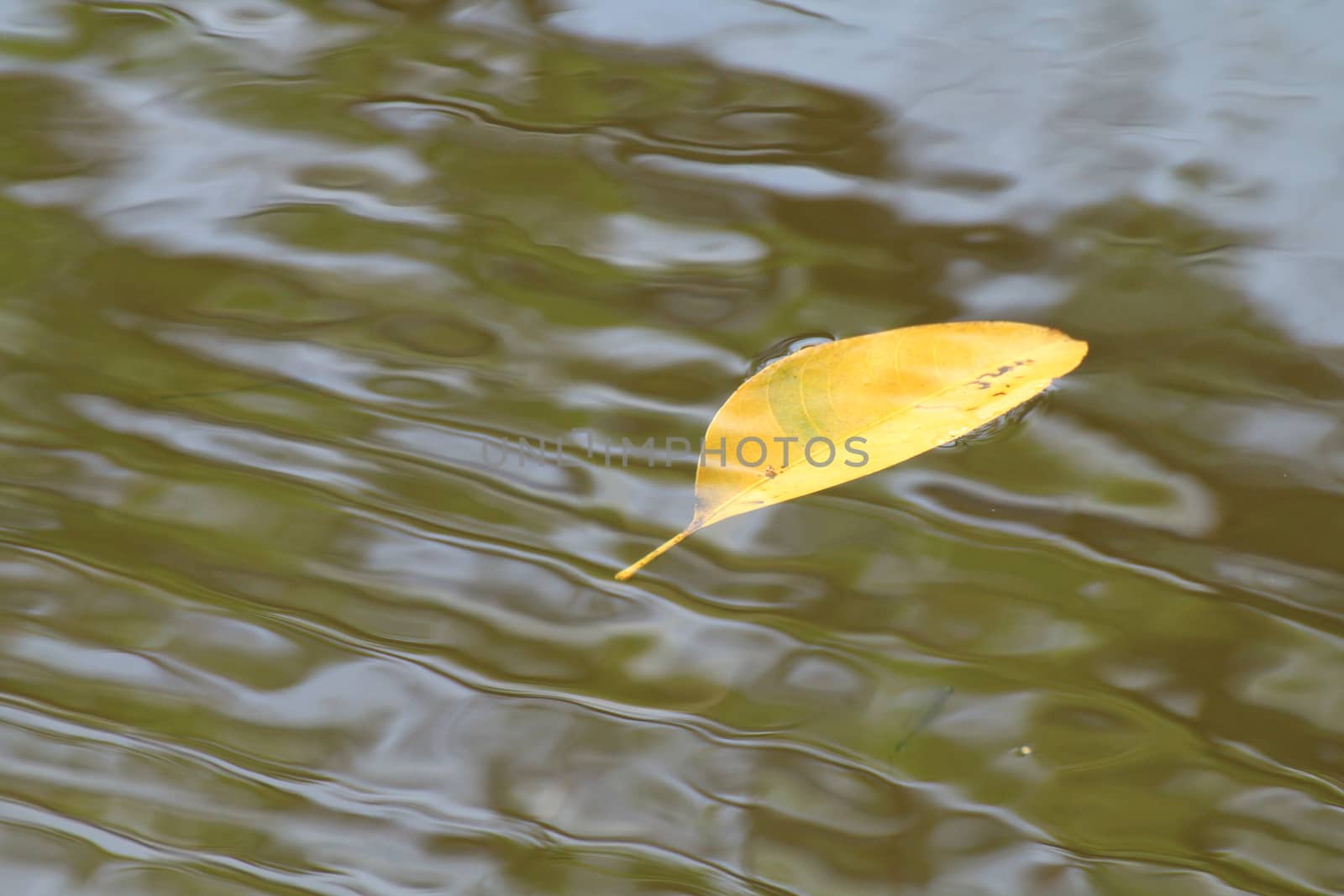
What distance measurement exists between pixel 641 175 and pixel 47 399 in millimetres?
820

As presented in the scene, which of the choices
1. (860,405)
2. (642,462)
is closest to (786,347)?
(860,405)

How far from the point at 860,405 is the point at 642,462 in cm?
27

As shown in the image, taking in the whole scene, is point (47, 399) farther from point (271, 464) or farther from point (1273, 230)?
point (1273, 230)

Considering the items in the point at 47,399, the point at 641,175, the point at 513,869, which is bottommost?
the point at 513,869

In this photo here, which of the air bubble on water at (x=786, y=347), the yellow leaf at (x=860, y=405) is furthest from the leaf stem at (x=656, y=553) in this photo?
the air bubble on water at (x=786, y=347)

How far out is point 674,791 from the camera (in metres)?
1.17

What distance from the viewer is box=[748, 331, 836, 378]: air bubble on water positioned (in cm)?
142

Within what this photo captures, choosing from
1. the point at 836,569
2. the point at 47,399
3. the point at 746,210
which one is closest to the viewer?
the point at 836,569

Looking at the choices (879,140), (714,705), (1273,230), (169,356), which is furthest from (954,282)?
(169,356)

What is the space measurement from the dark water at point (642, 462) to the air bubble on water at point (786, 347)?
0.01 meters

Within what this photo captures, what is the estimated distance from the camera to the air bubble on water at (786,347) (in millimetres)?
1419

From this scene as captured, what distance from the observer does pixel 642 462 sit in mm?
1358

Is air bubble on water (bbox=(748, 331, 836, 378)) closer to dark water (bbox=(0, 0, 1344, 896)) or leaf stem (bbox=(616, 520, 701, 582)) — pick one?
dark water (bbox=(0, 0, 1344, 896))

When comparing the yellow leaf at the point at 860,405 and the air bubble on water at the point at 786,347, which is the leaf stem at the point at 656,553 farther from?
the air bubble on water at the point at 786,347
